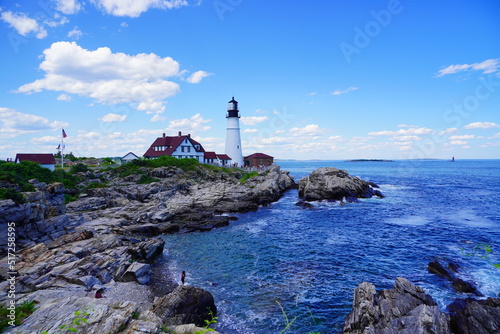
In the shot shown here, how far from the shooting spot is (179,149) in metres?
68.9

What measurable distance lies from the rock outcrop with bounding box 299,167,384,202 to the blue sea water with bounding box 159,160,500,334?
9091mm

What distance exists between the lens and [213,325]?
46.3 ft

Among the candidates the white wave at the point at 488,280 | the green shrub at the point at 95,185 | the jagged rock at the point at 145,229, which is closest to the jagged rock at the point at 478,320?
the white wave at the point at 488,280

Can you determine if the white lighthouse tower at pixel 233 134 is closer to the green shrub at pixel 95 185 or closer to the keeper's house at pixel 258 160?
the keeper's house at pixel 258 160

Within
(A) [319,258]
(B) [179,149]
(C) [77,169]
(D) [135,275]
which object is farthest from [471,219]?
(C) [77,169]

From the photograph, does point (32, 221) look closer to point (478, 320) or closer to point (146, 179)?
point (146, 179)

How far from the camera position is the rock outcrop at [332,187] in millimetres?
48938

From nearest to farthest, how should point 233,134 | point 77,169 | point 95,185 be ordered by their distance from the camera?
point 95,185, point 77,169, point 233,134

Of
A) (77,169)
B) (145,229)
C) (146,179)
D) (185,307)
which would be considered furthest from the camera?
(146,179)

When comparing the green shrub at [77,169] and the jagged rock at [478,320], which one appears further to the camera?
the green shrub at [77,169]

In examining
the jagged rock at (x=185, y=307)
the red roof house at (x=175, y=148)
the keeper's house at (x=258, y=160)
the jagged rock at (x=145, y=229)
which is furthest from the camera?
the keeper's house at (x=258, y=160)

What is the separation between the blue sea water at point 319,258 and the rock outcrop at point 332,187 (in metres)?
9.09

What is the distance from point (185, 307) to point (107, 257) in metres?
8.79

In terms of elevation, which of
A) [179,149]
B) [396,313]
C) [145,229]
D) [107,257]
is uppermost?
[179,149]
